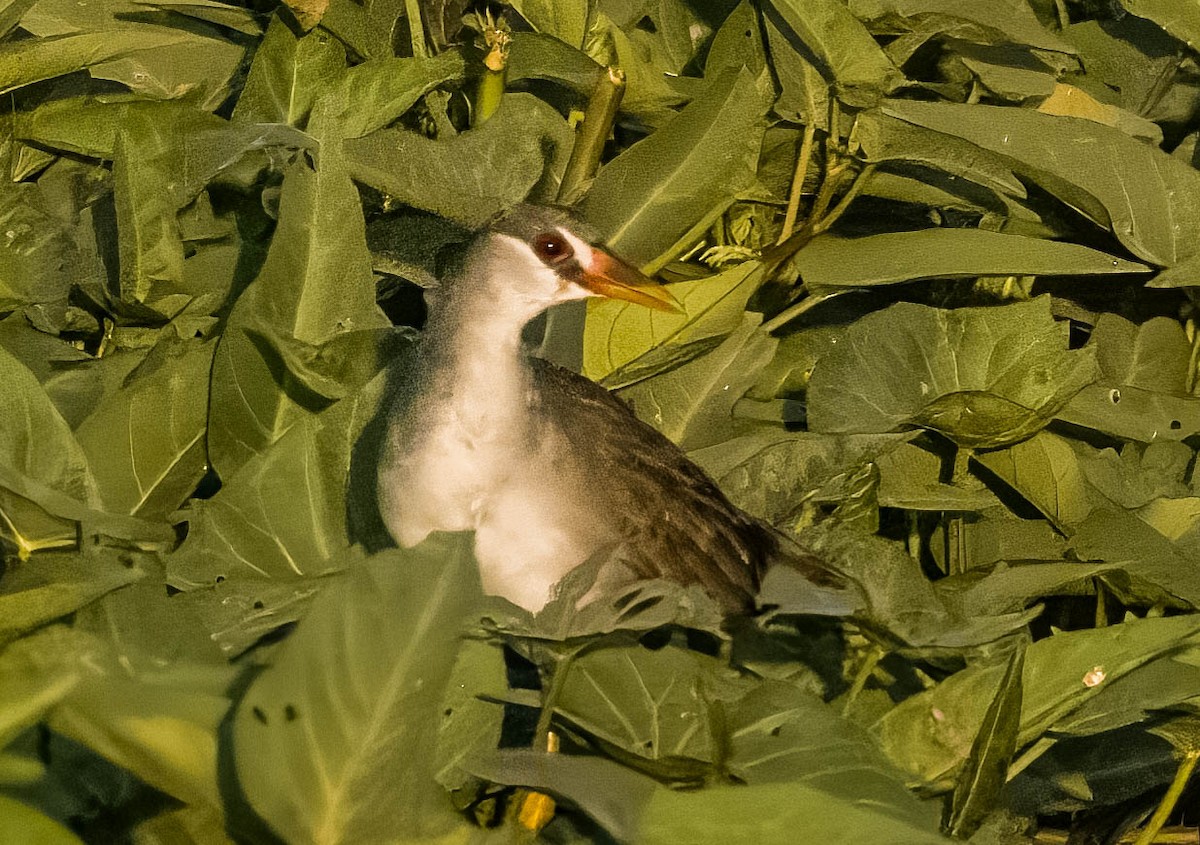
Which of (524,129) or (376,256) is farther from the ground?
(524,129)

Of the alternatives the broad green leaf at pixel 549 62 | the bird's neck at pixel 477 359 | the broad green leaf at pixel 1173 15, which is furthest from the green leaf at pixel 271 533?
the broad green leaf at pixel 1173 15

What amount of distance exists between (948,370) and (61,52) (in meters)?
0.94

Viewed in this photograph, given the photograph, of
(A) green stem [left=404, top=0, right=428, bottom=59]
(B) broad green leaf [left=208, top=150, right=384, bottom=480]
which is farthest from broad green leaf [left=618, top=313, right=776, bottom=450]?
(A) green stem [left=404, top=0, right=428, bottom=59]

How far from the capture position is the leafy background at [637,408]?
2.95 ft

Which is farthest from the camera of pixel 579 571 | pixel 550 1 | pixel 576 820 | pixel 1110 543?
pixel 550 1

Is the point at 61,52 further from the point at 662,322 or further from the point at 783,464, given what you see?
the point at 783,464

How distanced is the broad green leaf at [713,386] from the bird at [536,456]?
0.17 feet

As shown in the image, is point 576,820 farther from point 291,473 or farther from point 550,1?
point 550,1

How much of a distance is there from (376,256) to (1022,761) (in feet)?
2.45

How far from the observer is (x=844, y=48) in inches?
56.0

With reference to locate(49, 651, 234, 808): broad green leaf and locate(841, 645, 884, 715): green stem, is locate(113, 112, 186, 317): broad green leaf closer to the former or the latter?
locate(49, 651, 234, 808): broad green leaf

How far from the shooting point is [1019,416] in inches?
50.8

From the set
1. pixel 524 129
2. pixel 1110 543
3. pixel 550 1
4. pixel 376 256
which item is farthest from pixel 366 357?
pixel 1110 543

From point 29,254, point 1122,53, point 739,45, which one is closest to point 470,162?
point 739,45
